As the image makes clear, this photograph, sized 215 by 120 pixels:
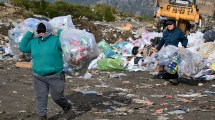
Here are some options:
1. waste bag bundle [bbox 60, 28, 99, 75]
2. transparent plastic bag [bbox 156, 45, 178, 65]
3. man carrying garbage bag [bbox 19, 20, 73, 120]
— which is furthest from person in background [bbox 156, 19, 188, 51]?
man carrying garbage bag [bbox 19, 20, 73, 120]

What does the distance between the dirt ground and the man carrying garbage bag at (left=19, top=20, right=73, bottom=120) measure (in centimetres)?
48

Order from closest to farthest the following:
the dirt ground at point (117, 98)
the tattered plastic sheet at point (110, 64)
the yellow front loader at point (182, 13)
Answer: the dirt ground at point (117, 98)
the tattered plastic sheet at point (110, 64)
the yellow front loader at point (182, 13)

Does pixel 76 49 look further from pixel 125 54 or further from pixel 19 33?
pixel 125 54

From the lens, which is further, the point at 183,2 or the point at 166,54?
the point at 183,2

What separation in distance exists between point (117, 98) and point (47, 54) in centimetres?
218

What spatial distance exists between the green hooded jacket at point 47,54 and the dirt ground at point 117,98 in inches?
30.2

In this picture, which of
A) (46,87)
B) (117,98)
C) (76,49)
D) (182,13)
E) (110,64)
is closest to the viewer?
(46,87)

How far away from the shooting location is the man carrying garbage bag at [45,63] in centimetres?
541

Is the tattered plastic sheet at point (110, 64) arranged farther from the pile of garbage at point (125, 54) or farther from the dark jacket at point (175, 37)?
the dark jacket at point (175, 37)

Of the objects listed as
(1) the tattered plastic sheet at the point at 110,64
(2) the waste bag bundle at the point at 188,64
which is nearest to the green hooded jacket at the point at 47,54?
(2) the waste bag bundle at the point at 188,64

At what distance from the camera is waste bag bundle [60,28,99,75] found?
572 cm

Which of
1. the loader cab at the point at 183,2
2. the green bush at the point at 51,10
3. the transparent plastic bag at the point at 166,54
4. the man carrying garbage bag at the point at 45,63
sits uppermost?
the man carrying garbage bag at the point at 45,63

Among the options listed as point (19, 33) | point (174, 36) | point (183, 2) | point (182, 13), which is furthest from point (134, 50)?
point (19, 33)

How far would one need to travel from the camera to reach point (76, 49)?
5789mm
